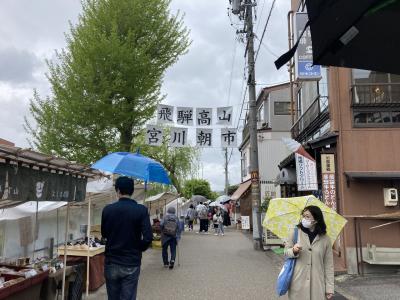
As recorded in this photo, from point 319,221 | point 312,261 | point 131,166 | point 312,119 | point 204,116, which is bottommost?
point 312,261

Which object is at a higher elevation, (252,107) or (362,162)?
(252,107)

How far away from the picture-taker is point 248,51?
62.3 feet

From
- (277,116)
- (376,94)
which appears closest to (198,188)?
(277,116)

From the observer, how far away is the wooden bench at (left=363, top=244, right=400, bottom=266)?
11477 mm

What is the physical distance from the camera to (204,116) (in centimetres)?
1834

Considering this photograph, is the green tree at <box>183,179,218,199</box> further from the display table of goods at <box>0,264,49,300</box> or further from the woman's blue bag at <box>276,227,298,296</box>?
the woman's blue bag at <box>276,227,298,296</box>

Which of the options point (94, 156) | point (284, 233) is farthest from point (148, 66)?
point (284, 233)

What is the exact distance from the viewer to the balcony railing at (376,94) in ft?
41.2

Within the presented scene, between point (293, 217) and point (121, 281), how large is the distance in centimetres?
232

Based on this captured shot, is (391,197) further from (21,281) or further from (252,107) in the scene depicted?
(21,281)

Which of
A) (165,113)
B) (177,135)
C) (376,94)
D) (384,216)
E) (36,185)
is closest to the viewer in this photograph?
(36,185)

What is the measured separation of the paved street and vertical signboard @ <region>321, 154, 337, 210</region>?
7.98 ft

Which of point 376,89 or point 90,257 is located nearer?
point 90,257

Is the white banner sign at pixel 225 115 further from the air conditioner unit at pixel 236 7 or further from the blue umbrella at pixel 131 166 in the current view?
the blue umbrella at pixel 131 166
